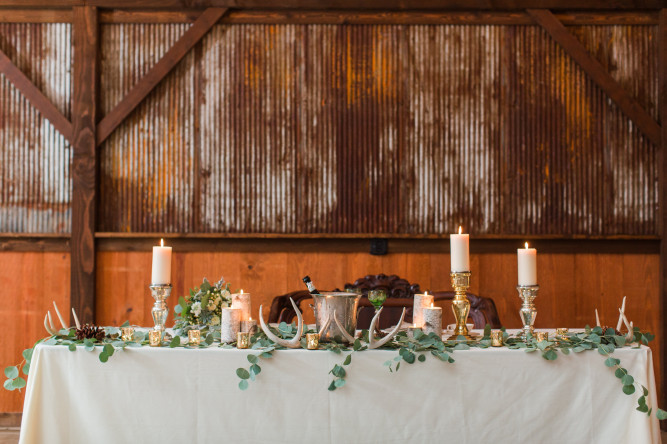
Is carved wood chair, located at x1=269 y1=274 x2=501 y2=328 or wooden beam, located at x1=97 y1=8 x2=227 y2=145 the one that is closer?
carved wood chair, located at x1=269 y1=274 x2=501 y2=328

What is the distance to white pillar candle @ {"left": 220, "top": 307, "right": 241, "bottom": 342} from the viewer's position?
2020 mm

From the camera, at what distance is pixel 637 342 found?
2004mm

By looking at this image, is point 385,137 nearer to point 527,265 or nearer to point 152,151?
point 152,151

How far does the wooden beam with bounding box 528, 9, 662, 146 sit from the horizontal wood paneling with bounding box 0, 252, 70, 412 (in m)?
3.33

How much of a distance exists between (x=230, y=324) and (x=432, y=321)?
0.68 meters

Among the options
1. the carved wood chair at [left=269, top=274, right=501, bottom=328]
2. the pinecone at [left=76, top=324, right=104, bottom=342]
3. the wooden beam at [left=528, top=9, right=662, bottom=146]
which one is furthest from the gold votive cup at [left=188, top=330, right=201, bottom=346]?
the wooden beam at [left=528, top=9, right=662, bottom=146]

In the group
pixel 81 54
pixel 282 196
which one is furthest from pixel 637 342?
pixel 81 54

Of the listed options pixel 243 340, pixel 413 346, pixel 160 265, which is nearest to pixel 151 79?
pixel 160 265

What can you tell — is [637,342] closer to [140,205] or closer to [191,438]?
[191,438]

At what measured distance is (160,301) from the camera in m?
2.17

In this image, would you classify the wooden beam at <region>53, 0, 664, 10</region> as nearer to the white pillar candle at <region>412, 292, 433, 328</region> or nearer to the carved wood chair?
the carved wood chair

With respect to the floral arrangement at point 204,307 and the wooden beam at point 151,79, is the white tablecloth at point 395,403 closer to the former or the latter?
the floral arrangement at point 204,307

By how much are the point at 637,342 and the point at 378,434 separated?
3.01ft

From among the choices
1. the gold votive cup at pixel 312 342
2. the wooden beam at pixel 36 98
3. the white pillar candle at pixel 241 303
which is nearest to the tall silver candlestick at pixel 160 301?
the white pillar candle at pixel 241 303
